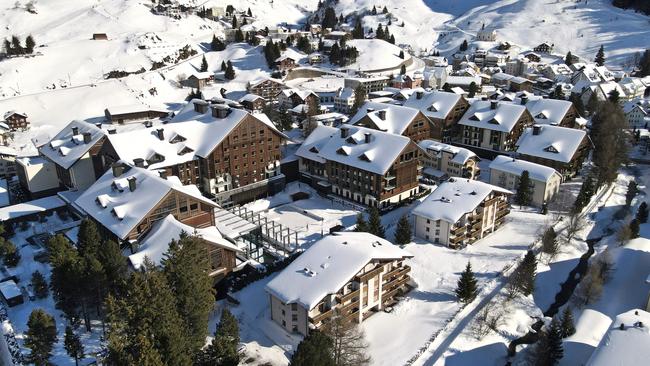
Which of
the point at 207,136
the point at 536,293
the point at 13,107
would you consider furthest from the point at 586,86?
the point at 13,107

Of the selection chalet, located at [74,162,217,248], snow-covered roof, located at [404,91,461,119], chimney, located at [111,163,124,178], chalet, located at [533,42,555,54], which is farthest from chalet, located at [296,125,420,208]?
chalet, located at [533,42,555,54]

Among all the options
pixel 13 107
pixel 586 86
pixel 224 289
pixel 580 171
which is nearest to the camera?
pixel 224 289

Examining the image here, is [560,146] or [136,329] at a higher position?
[136,329]

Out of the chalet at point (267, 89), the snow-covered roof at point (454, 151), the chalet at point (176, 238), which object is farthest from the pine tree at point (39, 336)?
the chalet at point (267, 89)

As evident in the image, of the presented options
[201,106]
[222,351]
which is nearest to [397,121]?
[201,106]

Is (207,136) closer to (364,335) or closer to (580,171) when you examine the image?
(364,335)

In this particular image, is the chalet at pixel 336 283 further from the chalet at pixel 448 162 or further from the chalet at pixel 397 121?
the chalet at pixel 397 121
